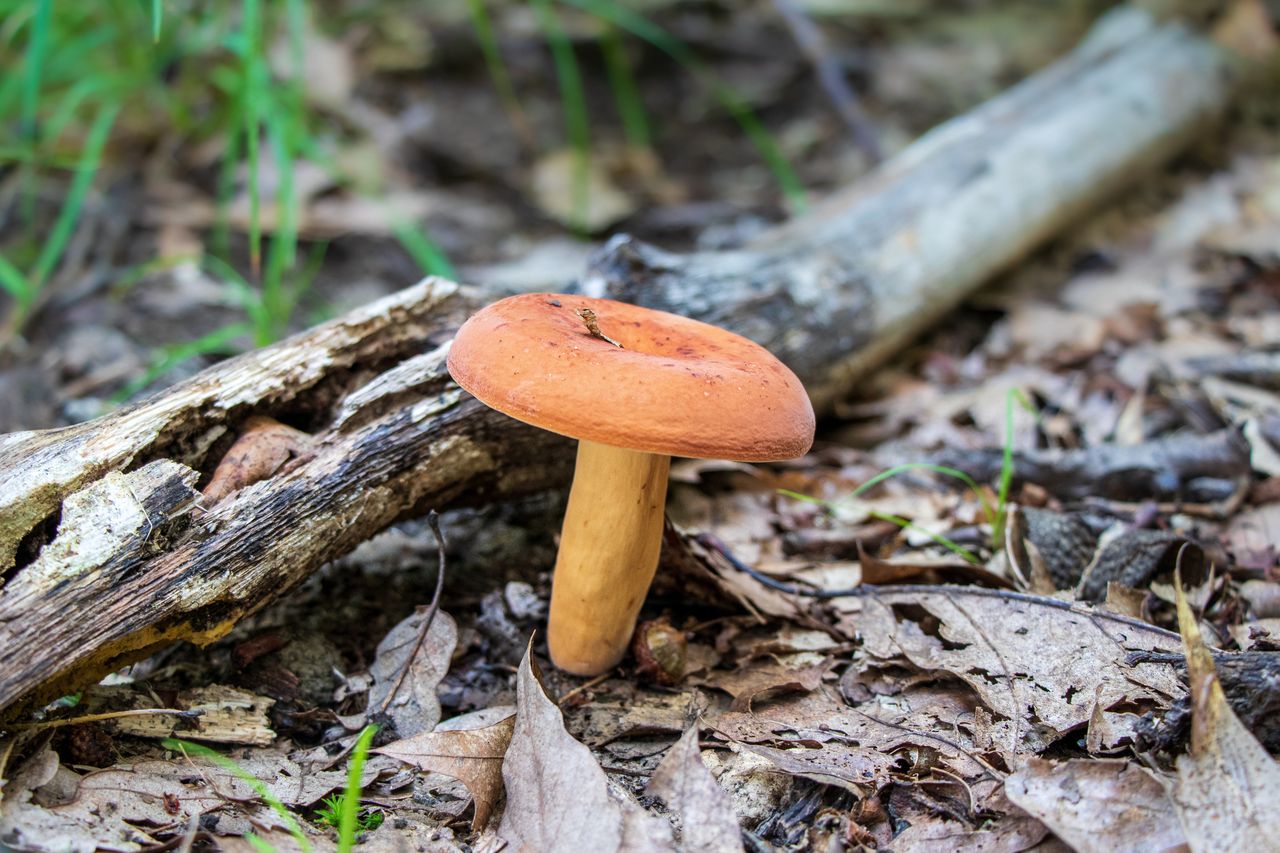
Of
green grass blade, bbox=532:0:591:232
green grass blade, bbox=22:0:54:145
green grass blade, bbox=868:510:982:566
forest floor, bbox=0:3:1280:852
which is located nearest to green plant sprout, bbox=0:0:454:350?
green grass blade, bbox=22:0:54:145

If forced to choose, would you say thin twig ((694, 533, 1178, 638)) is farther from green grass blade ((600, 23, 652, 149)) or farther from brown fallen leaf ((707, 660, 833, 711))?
green grass blade ((600, 23, 652, 149))

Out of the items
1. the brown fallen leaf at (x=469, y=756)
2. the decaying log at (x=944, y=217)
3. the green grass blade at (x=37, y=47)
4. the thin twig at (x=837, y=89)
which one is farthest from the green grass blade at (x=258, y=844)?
the thin twig at (x=837, y=89)

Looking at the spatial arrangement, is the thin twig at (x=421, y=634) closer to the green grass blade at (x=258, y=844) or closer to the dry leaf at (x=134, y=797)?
the dry leaf at (x=134, y=797)

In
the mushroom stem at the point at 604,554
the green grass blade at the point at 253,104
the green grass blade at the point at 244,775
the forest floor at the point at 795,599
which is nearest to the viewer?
the green grass blade at the point at 244,775

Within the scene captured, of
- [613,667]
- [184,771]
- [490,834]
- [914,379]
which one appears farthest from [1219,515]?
[184,771]

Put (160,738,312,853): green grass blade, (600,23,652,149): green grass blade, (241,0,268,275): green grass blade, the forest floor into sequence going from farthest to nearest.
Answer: (600,23,652,149): green grass blade, (241,0,268,275): green grass blade, the forest floor, (160,738,312,853): green grass blade

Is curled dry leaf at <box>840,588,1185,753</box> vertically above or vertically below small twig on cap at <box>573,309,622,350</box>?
below
